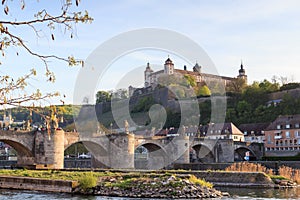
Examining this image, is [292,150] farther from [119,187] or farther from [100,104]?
[100,104]

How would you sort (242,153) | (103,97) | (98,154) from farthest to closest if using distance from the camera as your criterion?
(103,97) < (242,153) < (98,154)

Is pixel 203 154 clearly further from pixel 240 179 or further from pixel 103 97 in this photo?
pixel 103 97

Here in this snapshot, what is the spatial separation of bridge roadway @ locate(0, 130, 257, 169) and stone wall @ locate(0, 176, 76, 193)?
36.9 ft

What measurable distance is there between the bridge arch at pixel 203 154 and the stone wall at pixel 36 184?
4091 centimetres

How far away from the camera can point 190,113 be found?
115m

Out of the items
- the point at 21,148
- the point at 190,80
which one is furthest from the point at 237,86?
the point at 21,148

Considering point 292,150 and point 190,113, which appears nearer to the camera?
point 292,150

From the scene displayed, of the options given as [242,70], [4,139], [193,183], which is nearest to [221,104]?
[242,70]

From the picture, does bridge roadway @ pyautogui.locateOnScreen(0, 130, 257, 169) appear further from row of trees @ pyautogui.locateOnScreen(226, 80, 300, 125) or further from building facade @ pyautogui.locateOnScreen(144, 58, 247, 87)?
building facade @ pyautogui.locateOnScreen(144, 58, 247, 87)

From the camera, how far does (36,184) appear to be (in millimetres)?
28594

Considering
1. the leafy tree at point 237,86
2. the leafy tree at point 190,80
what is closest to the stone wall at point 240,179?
the leafy tree at point 237,86

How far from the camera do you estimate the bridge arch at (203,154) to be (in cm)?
7006

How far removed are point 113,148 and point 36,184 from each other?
25.9 meters

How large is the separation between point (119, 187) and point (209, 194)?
4.97 metres
